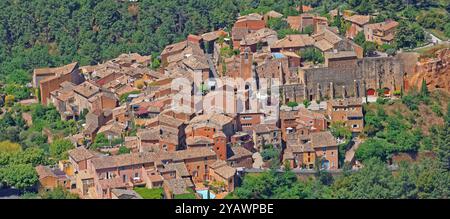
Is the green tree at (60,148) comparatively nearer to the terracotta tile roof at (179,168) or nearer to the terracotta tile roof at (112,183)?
the terracotta tile roof at (112,183)

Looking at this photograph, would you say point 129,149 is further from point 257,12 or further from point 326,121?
point 257,12

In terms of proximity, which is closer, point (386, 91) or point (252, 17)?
point (386, 91)

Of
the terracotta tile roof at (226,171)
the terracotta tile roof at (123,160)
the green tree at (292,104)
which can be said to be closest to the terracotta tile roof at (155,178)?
the terracotta tile roof at (123,160)

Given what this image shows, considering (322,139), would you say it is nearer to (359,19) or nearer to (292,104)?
(292,104)

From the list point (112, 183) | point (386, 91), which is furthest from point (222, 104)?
point (386, 91)

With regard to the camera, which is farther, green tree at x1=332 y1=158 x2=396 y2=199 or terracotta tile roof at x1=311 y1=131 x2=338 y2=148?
terracotta tile roof at x1=311 y1=131 x2=338 y2=148

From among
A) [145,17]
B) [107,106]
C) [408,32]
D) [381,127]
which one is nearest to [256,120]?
[381,127]

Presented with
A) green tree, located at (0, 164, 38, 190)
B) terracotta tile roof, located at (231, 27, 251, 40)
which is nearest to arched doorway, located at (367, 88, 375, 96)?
terracotta tile roof, located at (231, 27, 251, 40)

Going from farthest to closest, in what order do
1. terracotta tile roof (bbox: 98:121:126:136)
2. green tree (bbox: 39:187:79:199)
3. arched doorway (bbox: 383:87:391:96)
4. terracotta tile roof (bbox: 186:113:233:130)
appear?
arched doorway (bbox: 383:87:391:96)
terracotta tile roof (bbox: 98:121:126:136)
terracotta tile roof (bbox: 186:113:233:130)
green tree (bbox: 39:187:79:199)

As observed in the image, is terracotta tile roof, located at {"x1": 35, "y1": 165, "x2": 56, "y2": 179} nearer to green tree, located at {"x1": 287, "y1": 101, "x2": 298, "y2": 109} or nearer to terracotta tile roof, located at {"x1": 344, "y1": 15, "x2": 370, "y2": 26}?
green tree, located at {"x1": 287, "y1": 101, "x2": 298, "y2": 109}
